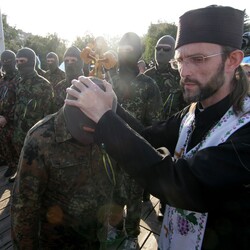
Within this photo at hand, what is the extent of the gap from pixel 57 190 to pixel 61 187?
0.12 ft

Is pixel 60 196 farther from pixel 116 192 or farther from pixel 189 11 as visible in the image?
pixel 116 192

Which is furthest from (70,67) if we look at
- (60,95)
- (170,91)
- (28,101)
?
(170,91)

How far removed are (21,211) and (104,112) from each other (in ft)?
2.86

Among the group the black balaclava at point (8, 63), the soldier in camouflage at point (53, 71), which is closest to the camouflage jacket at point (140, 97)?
the black balaclava at point (8, 63)

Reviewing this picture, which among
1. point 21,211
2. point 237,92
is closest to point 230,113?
point 237,92

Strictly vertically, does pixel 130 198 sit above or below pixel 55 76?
below

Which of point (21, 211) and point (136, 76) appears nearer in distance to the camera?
point (21, 211)

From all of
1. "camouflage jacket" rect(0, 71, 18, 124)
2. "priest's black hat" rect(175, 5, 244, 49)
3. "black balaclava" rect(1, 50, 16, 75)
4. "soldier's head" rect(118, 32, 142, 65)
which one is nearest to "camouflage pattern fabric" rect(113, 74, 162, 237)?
"soldier's head" rect(118, 32, 142, 65)

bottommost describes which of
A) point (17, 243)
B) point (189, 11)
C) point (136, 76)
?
point (17, 243)

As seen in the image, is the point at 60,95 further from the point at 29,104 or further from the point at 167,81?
the point at 167,81

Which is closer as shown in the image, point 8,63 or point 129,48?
point 129,48

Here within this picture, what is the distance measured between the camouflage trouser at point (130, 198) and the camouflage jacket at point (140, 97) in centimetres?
87

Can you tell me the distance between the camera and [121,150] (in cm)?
120

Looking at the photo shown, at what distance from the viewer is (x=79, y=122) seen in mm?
1438
